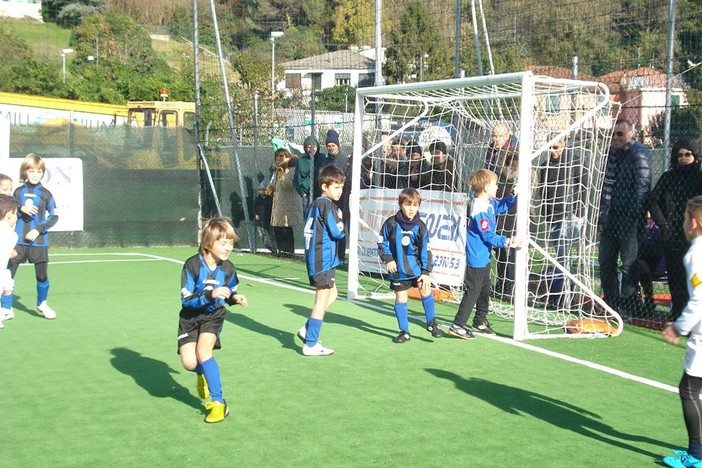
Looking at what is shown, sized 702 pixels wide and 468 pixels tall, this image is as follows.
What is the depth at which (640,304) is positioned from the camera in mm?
10391

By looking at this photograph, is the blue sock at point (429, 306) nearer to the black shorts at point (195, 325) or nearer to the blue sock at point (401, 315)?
the blue sock at point (401, 315)

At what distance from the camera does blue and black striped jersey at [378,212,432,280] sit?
8953 mm

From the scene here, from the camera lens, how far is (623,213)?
10.3 metres

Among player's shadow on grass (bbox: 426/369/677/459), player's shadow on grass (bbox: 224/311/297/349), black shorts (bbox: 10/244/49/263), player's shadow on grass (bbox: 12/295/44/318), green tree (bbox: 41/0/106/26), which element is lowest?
player's shadow on grass (bbox: 12/295/44/318)

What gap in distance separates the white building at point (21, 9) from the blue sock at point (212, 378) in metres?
55.7

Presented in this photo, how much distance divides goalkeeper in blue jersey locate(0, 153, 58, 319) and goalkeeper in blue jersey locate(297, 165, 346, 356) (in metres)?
3.48

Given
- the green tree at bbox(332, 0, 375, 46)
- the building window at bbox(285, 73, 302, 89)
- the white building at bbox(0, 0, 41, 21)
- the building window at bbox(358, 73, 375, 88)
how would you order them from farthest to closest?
the white building at bbox(0, 0, 41, 21), the building window at bbox(285, 73, 302, 89), the building window at bbox(358, 73, 375, 88), the green tree at bbox(332, 0, 375, 46)

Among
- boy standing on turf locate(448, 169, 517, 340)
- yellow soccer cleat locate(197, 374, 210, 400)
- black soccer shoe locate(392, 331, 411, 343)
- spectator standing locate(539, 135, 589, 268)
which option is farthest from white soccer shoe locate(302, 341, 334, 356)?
spectator standing locate(539, 135, 589, 268)

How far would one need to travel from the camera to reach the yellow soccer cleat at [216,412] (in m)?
6.16

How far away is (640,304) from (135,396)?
6.14m

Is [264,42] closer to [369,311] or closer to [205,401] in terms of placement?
[369,311]

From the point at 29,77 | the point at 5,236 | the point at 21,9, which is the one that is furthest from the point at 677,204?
the point at 21,9

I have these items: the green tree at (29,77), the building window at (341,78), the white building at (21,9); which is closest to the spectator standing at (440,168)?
the building window at (341,78)

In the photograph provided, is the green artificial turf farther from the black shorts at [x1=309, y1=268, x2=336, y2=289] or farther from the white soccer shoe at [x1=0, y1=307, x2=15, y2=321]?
the black shorts at [x1=309, y1=268, x2=336, y2=289]
